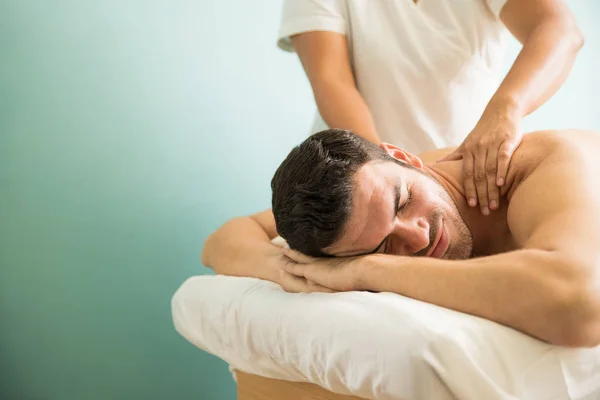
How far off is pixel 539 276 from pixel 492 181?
473 mm

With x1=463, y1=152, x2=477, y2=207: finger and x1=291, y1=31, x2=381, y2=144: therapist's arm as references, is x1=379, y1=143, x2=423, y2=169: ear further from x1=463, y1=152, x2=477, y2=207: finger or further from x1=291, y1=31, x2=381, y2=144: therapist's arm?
x1=291, y1=31, x2=381, y2=144: therapist's arm

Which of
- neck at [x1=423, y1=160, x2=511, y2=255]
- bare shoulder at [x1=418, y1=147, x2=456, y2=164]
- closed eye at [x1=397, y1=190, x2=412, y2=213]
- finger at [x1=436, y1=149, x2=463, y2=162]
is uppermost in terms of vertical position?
closed eye at [x1=397, y1=190, x2=412, y2=213]

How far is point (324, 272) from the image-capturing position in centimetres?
104

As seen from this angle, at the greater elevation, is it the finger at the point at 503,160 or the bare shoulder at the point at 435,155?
Result: the finger at the point at 503,160

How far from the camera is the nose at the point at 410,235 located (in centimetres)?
107

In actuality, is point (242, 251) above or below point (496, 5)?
below

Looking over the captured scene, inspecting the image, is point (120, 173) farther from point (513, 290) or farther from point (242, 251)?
point (513, 290)

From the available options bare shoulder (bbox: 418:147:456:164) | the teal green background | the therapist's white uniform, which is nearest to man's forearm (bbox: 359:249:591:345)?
bare shoulder (bbox: 418:147:456:164)

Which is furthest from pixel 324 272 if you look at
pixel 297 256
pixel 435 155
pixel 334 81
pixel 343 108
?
pixel 334 81

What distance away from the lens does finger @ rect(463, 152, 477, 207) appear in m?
1.26

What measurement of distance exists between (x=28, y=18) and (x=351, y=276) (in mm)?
1320

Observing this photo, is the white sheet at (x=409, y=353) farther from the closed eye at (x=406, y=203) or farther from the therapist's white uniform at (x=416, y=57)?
the therapist's white uniform at (x=416, y=57)

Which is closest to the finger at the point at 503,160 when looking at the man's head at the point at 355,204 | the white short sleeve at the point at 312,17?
the man's head at the point at 355,204

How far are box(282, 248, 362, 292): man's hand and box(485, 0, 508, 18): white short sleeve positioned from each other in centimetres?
102
